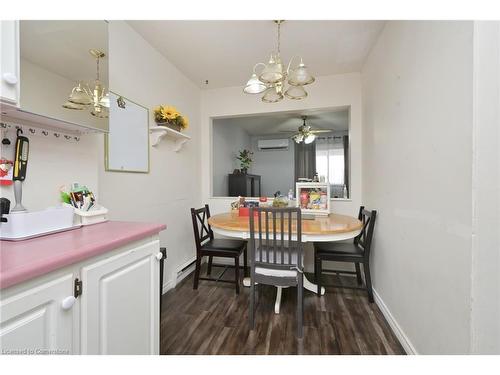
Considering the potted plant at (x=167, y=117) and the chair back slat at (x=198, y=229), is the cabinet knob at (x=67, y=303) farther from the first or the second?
the potted plant at (x=167, y=117)

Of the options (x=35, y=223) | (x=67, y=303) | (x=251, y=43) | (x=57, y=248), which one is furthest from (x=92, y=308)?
(x=251, y=43)

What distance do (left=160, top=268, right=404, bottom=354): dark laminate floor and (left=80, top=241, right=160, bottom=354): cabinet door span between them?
1.93 feet

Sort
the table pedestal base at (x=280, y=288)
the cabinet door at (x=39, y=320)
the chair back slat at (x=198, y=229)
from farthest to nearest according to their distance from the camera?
the chair back slat at (x=198, y=229) < the table pedestal base at (x=280, y=288) < the cabinet door at (x=39, y=320)

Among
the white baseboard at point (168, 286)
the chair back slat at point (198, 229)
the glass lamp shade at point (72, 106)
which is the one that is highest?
the glass lamp shade at point (72, 106)

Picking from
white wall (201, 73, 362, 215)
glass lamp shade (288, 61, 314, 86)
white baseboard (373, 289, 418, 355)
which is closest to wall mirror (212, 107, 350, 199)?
white wall (201, 73, 362, 215)

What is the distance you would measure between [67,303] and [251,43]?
234 cm

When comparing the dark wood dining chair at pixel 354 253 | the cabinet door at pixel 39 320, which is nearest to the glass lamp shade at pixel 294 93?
the dark wood dining chair at pixel 354 253

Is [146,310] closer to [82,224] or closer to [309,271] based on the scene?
[82,224]

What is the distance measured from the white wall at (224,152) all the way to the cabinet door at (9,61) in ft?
10.1

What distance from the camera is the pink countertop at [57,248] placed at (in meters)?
0.60

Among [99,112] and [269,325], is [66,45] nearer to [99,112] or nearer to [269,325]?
[99,112]

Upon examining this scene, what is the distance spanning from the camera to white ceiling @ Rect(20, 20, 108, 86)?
0.92 meters

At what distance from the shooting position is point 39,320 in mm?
653

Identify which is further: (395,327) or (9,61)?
(395,327)
